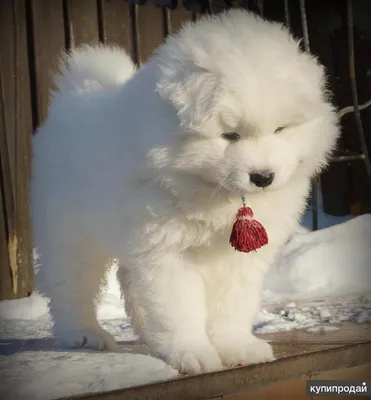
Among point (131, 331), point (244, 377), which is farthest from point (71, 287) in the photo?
point (244, 377)

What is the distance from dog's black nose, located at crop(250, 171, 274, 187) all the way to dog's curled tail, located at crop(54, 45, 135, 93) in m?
0.64

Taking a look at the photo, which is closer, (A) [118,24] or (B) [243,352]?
(B) [243,352]

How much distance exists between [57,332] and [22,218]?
97cm

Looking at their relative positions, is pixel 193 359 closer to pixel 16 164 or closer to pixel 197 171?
pixel 197 171

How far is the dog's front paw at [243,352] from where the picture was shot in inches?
66.2

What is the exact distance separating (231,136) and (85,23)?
153cm

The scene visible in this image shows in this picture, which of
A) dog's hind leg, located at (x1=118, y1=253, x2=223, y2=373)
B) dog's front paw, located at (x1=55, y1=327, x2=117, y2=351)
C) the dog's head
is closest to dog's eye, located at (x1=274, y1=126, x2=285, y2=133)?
the dog's head

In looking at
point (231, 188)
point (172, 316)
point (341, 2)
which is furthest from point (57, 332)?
point (341, 2)

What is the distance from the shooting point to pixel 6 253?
287cm

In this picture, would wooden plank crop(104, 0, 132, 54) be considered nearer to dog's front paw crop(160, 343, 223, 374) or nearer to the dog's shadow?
the dog's shadow

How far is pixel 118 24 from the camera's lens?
2879mm

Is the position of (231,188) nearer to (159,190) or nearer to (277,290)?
(159,190)

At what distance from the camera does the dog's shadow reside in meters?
1.90

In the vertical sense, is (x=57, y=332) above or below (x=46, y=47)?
below
